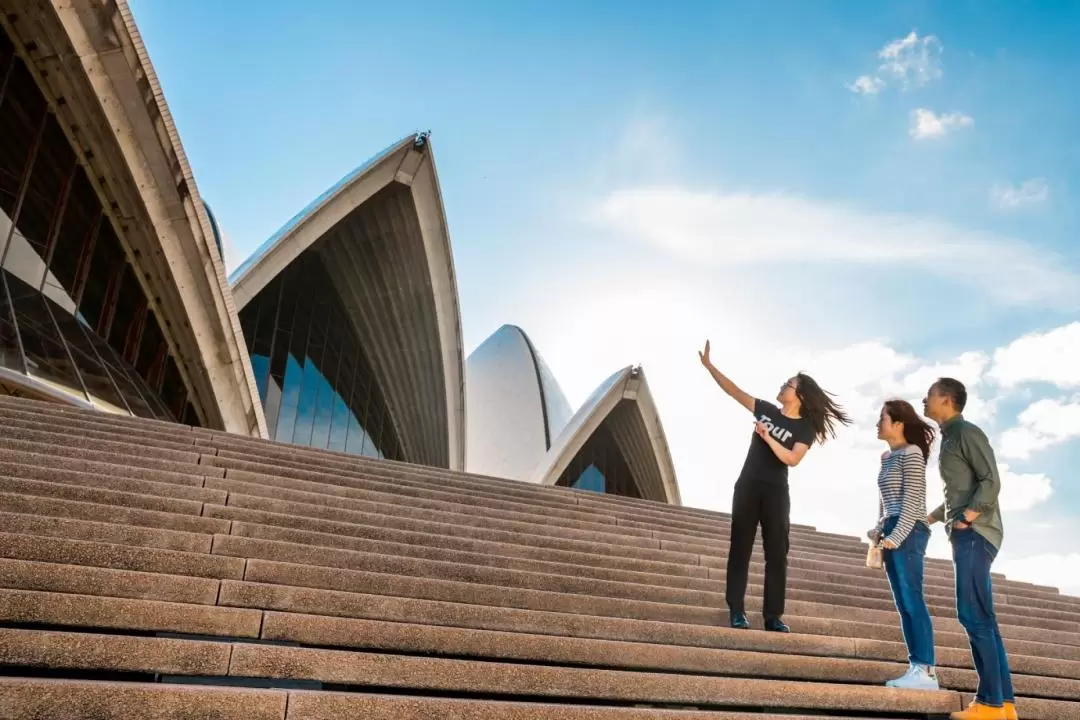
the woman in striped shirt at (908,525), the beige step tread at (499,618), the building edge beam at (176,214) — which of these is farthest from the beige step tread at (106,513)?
the building edge beam at (176,214)

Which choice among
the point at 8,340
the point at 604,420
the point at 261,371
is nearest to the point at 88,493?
the point at 8,340

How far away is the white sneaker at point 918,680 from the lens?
3645 millimetres

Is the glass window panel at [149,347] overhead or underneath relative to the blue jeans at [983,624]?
overhead

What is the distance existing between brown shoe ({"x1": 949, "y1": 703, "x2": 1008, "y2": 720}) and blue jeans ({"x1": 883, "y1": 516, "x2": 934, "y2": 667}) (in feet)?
1.02

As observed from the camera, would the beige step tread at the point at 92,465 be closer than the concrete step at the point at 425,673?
No

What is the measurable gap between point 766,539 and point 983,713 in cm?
118

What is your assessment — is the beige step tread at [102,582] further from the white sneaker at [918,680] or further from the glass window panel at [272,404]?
the glass window panel at [272,404]

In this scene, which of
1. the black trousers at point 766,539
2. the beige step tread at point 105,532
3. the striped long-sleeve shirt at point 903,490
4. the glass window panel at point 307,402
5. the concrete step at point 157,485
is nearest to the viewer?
the beige step tread at point 105,532

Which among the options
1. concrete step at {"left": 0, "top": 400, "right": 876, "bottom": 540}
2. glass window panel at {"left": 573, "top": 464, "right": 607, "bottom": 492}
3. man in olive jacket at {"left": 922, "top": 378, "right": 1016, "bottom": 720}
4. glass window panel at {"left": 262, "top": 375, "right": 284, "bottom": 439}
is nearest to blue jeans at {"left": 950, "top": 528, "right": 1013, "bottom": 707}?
man in olive jacket at {"left": 922, "top": 378, "right": 1016, "bottom": 720}

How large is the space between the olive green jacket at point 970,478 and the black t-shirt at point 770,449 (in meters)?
0.69

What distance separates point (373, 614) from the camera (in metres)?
3.52

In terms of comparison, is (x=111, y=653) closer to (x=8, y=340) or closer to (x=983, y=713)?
(x=983, y=713)

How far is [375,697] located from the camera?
8.57 feet

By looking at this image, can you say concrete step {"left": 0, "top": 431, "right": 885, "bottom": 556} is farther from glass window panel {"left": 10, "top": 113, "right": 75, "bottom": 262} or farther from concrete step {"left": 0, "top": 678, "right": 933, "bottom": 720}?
glass window panel {"left": 10, "top": 113, "right": 75, "bottom": 262}
